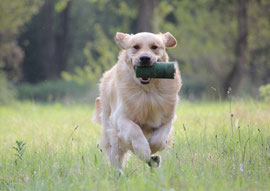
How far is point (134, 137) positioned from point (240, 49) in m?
14.8

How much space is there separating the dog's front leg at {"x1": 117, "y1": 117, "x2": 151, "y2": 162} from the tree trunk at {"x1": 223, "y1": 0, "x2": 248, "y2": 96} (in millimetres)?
13601

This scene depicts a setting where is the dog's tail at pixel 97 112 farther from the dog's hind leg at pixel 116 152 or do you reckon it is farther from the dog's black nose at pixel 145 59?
the dog's black nose at pixel 145 59

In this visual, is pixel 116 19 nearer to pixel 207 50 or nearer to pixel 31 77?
pixel 31 77

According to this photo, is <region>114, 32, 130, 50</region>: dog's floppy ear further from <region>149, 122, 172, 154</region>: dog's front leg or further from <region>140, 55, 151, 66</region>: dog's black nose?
<region>149, 122, 172, 154</region>: dog's front leg

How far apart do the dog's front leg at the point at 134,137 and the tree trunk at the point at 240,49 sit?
1360 centimetres

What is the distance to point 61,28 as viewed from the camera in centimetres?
3491

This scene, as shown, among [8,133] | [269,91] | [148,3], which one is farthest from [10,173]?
[148,3]

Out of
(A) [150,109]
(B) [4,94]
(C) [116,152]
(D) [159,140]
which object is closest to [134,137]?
(D) [159,140]

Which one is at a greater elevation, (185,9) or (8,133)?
(185,9)

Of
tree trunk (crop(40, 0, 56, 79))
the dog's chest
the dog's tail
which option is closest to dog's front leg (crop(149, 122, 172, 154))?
the dog's chest

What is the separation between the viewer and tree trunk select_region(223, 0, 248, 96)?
18.0 metres

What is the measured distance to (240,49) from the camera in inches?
722

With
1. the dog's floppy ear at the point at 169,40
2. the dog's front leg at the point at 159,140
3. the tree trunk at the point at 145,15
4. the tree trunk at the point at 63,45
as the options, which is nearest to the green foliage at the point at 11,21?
the tree trunk at the point at 145,15

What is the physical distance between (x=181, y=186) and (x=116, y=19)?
103ft
